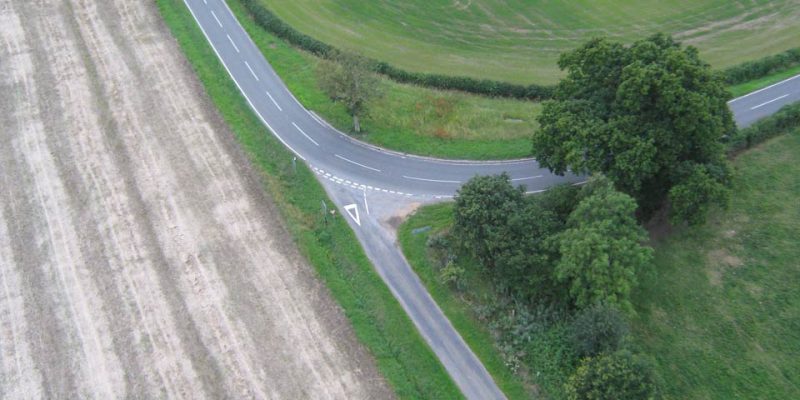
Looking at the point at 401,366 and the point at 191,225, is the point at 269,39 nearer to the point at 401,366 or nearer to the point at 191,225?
the point at 191,225

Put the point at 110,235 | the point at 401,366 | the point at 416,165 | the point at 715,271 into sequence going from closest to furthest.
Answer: the point at 401,366, the point at 715,271, the point at 110,235, the point at 416,165

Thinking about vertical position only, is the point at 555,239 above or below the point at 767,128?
below

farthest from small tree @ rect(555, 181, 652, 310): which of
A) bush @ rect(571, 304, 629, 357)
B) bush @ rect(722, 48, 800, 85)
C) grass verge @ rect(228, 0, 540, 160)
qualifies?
bush @ rect(722, 48, 800, 85)

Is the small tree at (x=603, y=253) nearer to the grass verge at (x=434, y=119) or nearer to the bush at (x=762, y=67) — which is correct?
the grass verge at (x=434, y=119)

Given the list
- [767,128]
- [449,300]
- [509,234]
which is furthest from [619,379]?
[767,128]

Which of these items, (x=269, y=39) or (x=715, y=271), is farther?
(x=269, y=39)

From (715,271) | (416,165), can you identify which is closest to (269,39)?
(416,165)

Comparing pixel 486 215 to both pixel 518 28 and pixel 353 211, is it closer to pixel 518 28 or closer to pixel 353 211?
pixel 353 211
